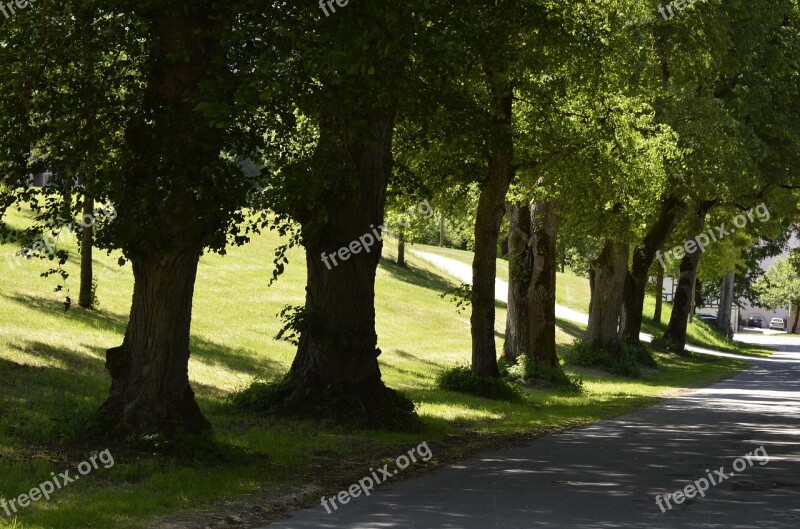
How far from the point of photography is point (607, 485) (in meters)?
12.8

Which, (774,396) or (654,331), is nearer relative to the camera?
(774,396)

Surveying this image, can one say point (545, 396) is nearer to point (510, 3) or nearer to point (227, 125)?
point (510, 3)

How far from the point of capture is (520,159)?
22.7 metres

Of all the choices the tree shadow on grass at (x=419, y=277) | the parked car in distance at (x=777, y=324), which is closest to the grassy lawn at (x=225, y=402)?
the tree shadow on grass at (x=419, y=277)

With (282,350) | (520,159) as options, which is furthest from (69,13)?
(282,350)

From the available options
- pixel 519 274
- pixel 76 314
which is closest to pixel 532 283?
pixel 519 274

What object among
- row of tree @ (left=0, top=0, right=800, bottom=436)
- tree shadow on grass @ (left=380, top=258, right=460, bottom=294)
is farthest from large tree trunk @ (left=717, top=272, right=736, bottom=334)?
row of tree @ (left=0, top=0, right=800, bottom=436)

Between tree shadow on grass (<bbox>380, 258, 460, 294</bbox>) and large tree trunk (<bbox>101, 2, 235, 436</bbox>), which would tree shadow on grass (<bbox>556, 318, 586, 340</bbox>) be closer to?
tree shadow on grass (<bbox>380, 258, 460, 294</bbox>)

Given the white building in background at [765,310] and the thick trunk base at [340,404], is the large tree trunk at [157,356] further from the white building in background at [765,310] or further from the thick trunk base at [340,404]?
the white building in background at [765,310]

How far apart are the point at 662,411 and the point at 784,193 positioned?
23.4 metres

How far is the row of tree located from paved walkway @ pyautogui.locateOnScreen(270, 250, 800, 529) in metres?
2.93

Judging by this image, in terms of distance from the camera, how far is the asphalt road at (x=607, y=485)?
10383mm

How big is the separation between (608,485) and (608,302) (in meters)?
25.6

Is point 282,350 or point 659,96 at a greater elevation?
point 659,96
